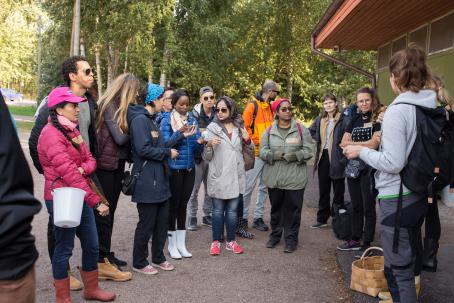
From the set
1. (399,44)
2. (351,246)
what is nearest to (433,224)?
(351,246)

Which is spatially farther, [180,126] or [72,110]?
[180,126]

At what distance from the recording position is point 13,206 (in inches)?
62.0

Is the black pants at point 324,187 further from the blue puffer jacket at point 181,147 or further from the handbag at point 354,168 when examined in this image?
the blue puffer jacket at point 181,147

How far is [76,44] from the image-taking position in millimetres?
17234

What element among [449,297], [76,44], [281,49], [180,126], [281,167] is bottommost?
[449,297]

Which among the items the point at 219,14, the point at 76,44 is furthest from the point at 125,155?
the point at 219,14

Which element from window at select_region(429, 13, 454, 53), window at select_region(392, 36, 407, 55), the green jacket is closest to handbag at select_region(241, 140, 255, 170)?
the green jacket

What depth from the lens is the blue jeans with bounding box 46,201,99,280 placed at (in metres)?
3.70

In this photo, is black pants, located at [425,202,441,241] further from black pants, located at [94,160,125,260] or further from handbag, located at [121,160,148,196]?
black pants, located at [94,160,125,260]

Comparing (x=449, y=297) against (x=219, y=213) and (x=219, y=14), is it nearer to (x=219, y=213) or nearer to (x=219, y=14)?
(x=219, y=213)

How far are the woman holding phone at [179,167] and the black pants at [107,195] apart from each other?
722 mm

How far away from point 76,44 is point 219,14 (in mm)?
10847

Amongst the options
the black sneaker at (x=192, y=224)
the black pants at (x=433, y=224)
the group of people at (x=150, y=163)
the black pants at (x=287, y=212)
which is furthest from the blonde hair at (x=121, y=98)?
the black pants at (x=433, y=224)

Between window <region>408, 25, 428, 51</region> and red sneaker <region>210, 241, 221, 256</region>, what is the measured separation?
5821mm
